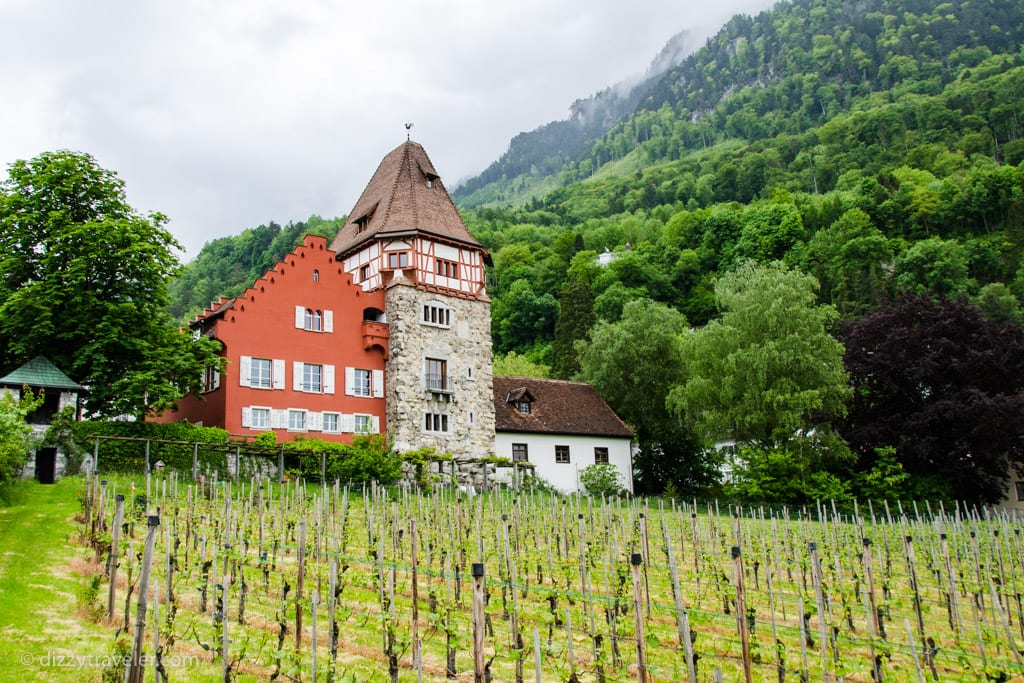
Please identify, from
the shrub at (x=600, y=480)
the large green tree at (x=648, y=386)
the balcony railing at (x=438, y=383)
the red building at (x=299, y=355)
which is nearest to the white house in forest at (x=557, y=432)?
the shrub at (x=600, y=480)

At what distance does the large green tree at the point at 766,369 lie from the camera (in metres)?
36.8

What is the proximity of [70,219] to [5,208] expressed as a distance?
2.11 meters

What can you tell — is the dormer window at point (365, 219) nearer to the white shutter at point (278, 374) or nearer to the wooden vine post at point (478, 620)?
the white shutter at point (278, 374)

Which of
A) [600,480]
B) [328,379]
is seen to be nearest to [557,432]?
[600,480]

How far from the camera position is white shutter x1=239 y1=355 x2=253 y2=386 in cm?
3319

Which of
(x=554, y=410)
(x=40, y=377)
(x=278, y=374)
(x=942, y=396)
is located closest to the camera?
(x=40, y=377)

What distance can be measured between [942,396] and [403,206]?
83.4 ft

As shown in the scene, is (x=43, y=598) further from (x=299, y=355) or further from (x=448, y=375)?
(x=448, y=375)

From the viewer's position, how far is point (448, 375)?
38438 millimetres

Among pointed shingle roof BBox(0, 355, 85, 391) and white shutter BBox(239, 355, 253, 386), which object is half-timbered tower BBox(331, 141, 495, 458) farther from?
pointed shingle roof BBox(0, 355, 85, 391)

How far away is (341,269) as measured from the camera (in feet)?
122

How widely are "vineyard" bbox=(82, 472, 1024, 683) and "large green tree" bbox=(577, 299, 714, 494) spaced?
819 inches

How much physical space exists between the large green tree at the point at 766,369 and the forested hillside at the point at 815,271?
98 millimetres

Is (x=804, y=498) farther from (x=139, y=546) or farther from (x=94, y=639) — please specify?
→ (x=94, y=639)
